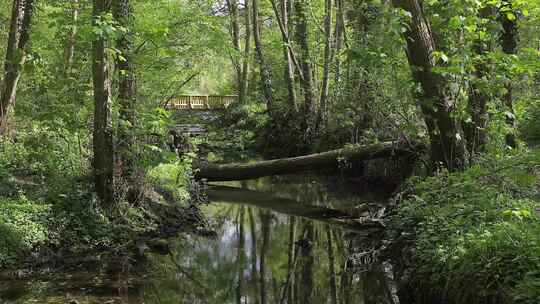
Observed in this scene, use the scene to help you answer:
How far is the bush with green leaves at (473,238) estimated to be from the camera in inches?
186

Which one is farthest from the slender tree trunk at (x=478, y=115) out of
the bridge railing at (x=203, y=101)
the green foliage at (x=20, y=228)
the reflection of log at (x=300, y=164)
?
the bridge railing at (x=203, y=101)

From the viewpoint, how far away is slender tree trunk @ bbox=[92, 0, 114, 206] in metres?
8.54

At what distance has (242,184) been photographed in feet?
53.6

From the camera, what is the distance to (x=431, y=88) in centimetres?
785

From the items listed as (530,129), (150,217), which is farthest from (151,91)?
(530,129)

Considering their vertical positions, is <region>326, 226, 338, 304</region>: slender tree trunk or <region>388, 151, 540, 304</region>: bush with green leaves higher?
<region>388, 151, 540, 304</region>: bush with green leaves

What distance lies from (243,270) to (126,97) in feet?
12.3

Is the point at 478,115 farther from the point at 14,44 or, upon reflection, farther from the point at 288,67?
the point at 288,67

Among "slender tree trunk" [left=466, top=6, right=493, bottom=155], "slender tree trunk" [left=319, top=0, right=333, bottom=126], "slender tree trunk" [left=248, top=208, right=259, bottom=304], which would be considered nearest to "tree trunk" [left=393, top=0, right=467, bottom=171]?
"slender tree trunk" [left=466, top=6, right=493, bottom=155]

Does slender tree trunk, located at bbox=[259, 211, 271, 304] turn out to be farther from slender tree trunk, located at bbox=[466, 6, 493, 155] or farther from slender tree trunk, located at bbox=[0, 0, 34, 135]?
slender tree trunk, located at bbox=[0, 0, 34, 135]

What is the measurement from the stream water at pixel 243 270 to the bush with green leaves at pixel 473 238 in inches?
40.8

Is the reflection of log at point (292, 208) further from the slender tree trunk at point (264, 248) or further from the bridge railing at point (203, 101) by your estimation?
the bridge railing at point (203, 101)

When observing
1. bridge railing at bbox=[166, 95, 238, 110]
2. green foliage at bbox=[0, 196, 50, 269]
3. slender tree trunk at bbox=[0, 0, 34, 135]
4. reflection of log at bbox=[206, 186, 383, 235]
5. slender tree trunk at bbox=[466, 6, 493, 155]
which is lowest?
reflection of log at bbox=[206, 186, 383, 235]

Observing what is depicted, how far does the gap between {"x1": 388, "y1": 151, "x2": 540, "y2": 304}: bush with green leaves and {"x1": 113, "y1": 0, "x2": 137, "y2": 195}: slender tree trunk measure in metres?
4.53
